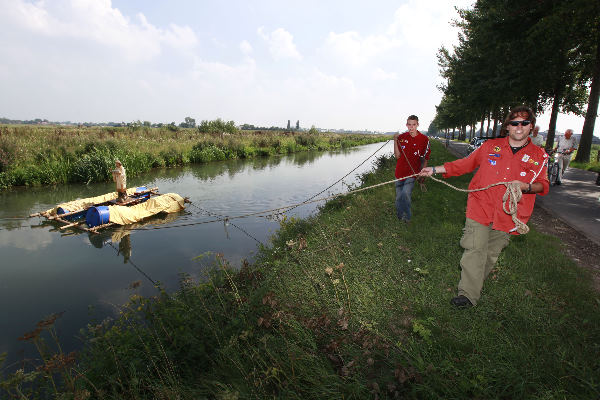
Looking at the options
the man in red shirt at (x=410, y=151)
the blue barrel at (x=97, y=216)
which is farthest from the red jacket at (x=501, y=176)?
the blue barrel at (x=97, y=216)

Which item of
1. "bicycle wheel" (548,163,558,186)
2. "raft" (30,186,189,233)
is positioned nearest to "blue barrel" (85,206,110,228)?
"raft" (30,186,189,233)

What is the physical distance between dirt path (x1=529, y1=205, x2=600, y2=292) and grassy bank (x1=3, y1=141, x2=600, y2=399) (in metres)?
0.31

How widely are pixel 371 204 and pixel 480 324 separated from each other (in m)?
5.38

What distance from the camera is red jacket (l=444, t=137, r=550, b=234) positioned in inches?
118

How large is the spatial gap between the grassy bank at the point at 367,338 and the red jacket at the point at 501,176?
113 centimetres

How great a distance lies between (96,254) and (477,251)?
8839mm

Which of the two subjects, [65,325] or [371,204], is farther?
[371,204]

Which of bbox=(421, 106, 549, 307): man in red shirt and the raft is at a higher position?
bbox=(421, 106, 549, 307): man in red shirt

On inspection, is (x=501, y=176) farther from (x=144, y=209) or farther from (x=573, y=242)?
(x=144, y=209)

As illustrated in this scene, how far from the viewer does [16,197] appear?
12.7 meters

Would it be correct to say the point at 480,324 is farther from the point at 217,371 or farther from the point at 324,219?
the point at 324,219

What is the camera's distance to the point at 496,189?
10.4 ft

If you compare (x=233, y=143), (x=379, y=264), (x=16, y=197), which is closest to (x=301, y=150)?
(x=233, y=143)

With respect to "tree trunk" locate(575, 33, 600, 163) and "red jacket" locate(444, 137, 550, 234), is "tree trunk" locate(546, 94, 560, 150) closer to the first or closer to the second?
"tree trunk" locate(575, 33, 600, 163)
